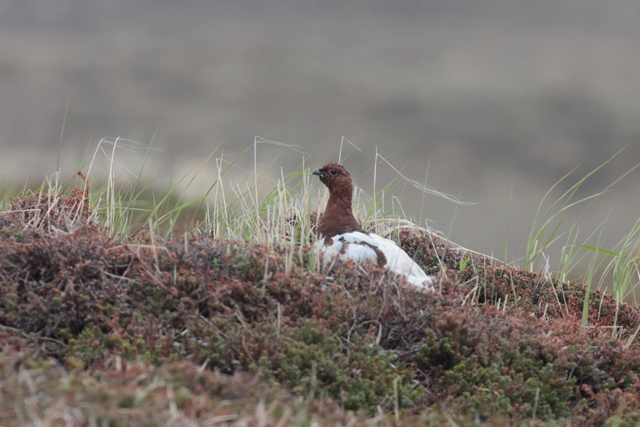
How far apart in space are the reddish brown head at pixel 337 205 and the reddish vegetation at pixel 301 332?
140cm

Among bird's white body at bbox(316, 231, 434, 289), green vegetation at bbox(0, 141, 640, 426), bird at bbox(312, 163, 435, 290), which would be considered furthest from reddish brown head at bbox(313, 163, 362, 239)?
green vegetation at bbox(0, 141, 640, 426)

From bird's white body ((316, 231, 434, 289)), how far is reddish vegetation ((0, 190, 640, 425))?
23.6 inches

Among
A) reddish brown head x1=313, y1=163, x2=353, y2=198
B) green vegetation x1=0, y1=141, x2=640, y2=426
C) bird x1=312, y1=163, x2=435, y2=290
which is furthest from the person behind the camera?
reddish brown head x1=313, y1=163, x2=353, y2=198

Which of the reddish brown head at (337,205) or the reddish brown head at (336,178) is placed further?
the reddish brown head at (336,178)

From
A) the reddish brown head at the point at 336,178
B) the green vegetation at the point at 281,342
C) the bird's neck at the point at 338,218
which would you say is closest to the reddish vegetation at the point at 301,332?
the green vegetation at the point at 281,342

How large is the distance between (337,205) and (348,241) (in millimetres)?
635

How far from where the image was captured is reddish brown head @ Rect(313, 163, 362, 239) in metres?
5.51

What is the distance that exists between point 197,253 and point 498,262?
4542mm

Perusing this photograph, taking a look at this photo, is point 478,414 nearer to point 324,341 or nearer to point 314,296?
point 324,341

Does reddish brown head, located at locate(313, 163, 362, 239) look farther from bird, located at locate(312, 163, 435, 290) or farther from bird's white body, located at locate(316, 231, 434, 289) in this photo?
bird's white body, located at locate(316, 231, 434, 289)

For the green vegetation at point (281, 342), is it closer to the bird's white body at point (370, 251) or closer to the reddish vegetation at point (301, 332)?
the reddish vegetation at point (301, 332)

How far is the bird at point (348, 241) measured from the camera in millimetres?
4647

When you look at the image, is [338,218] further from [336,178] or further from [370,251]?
[370,251]

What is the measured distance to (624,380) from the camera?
3773 mm
